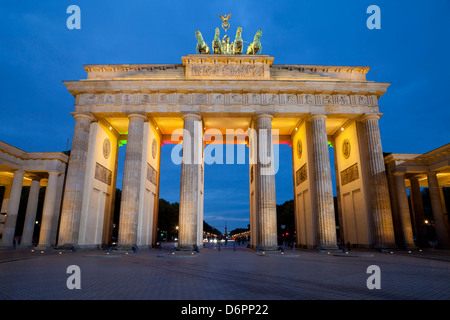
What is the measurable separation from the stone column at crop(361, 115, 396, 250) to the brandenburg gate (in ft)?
0.28

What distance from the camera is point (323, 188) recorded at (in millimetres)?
24109

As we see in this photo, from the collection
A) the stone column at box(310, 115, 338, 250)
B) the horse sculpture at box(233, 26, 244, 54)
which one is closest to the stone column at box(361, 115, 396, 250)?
the stone column at box(310, 115, 338, 250)

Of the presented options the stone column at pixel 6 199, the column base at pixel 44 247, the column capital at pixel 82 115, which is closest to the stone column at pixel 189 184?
the column capital at pixel 82 115

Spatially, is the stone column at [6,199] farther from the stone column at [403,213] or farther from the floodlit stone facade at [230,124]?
the stone column at [403,213]

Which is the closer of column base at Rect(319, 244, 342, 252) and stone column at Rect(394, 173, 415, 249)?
column base at Rect(319, 244, 342, 252)

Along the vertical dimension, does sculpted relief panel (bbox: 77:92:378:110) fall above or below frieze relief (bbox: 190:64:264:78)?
below

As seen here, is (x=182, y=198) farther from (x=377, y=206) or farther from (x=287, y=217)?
(x=287, y=217)

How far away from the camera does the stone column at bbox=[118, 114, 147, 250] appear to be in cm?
2303

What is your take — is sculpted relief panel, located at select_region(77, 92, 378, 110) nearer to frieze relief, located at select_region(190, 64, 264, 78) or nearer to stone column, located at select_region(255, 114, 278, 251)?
stone column, located at select_region(255, 114, 278, 251)

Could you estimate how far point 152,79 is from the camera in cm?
2620

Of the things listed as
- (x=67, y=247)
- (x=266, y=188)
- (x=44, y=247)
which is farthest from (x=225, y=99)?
(x=44, y=247)

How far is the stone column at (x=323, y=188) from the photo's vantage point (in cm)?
2330

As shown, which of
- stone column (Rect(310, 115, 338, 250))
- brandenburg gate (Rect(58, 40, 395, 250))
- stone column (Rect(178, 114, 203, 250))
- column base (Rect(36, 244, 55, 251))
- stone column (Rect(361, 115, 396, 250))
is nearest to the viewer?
stone column (Rect(178, 114, 203, 250))
